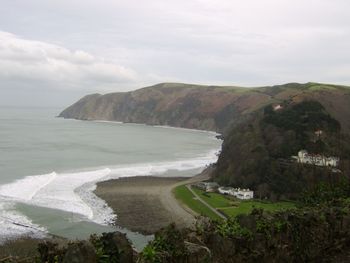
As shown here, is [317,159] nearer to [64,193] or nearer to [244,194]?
[244,194]

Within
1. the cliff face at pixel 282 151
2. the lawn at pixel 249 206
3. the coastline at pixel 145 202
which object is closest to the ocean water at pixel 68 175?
the coastline at pixel 145 202

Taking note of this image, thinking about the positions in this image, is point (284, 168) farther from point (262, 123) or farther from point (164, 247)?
point (164, 247)

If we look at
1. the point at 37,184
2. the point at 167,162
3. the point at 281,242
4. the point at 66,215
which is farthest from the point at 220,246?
the point at 167,162

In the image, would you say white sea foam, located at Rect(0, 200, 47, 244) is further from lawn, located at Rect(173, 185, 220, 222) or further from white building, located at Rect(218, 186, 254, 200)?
white building, located at Rect(218, 186, 254, 200)

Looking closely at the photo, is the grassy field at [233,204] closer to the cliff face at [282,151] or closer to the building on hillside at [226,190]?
the building on hillside at [226,190]

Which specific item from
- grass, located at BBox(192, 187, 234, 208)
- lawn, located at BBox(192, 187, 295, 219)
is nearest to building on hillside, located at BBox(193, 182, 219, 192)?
grass, located at BBox(192, 187, 234, 208)

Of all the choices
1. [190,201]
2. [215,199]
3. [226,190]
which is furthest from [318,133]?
[190,201]
